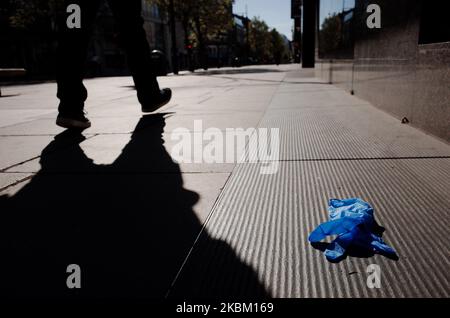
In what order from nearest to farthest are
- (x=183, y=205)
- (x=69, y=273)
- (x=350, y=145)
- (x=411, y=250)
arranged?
(x=69, y=273) < (x=411, y=250) < (x=183, y=205) < (x=350, y=145)

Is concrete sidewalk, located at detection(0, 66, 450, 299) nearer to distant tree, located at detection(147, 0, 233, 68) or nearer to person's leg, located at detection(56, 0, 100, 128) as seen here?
person's leg, located at detection(56, 0, 100, 128)

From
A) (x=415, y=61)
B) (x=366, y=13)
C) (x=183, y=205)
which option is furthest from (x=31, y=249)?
(x=366, y=13)

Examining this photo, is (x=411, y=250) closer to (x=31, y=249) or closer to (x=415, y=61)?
(x=31, y=249)

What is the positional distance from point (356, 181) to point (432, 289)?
1010 mm

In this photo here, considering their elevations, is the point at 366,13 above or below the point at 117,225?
above

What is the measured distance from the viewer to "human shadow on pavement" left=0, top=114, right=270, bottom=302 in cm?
112

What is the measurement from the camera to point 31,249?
1.37 meters

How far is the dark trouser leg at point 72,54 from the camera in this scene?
10.9 feet

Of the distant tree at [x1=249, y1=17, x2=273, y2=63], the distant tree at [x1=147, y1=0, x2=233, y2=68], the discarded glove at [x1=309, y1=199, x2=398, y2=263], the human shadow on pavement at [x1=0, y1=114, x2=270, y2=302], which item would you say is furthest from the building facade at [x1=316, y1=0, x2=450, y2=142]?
the distant tree at [x1=249, y1=17, x2=273, y2=63]

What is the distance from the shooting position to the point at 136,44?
3.96 m

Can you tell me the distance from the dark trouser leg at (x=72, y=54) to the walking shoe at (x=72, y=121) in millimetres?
57

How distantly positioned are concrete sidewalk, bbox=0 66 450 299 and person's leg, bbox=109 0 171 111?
0.95 m

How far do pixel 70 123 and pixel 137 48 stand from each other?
1078mm

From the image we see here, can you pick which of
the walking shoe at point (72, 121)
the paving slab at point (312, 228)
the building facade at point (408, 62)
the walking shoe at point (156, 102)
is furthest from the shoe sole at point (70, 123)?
the building facade at point (408, 62)
